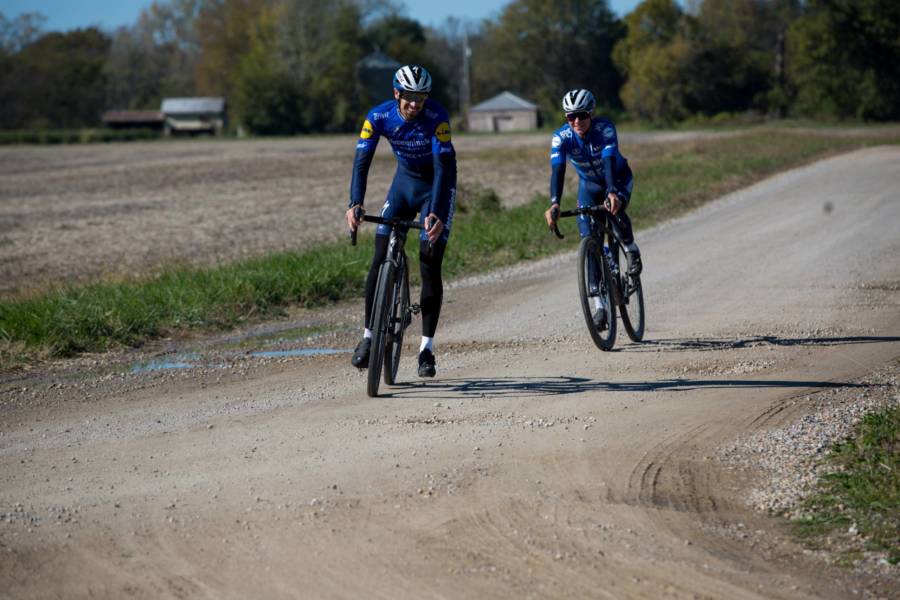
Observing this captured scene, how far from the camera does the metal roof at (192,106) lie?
136500mm

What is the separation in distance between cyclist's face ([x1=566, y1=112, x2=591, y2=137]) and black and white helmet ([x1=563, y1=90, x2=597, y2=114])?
2.3 inches

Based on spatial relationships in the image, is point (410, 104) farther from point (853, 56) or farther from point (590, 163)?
point (853, 56)

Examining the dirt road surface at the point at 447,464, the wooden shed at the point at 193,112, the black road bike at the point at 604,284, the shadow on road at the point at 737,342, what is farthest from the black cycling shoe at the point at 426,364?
the wooden shed at the point at 193,112

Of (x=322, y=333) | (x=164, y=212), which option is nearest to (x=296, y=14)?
(x=164, y=212)

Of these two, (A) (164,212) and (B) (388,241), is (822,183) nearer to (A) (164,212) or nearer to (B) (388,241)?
(A) (164,212)

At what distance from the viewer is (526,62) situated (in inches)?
4584

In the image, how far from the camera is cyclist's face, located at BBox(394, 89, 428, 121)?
819cm

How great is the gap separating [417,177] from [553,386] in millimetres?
1908

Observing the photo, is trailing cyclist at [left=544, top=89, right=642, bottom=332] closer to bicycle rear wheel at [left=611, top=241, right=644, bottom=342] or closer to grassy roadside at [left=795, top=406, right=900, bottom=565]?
bicycle rear wheel at [left=611, top=241, right=644, bottom=342]

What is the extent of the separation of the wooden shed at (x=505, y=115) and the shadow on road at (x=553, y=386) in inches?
4203

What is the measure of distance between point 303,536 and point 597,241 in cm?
532

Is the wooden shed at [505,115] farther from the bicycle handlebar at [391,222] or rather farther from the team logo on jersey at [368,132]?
the bicycle handlebar at [391,222]

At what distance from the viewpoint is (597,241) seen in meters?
9.84

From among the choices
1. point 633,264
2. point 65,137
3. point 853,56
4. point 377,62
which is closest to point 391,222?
point 633,264
